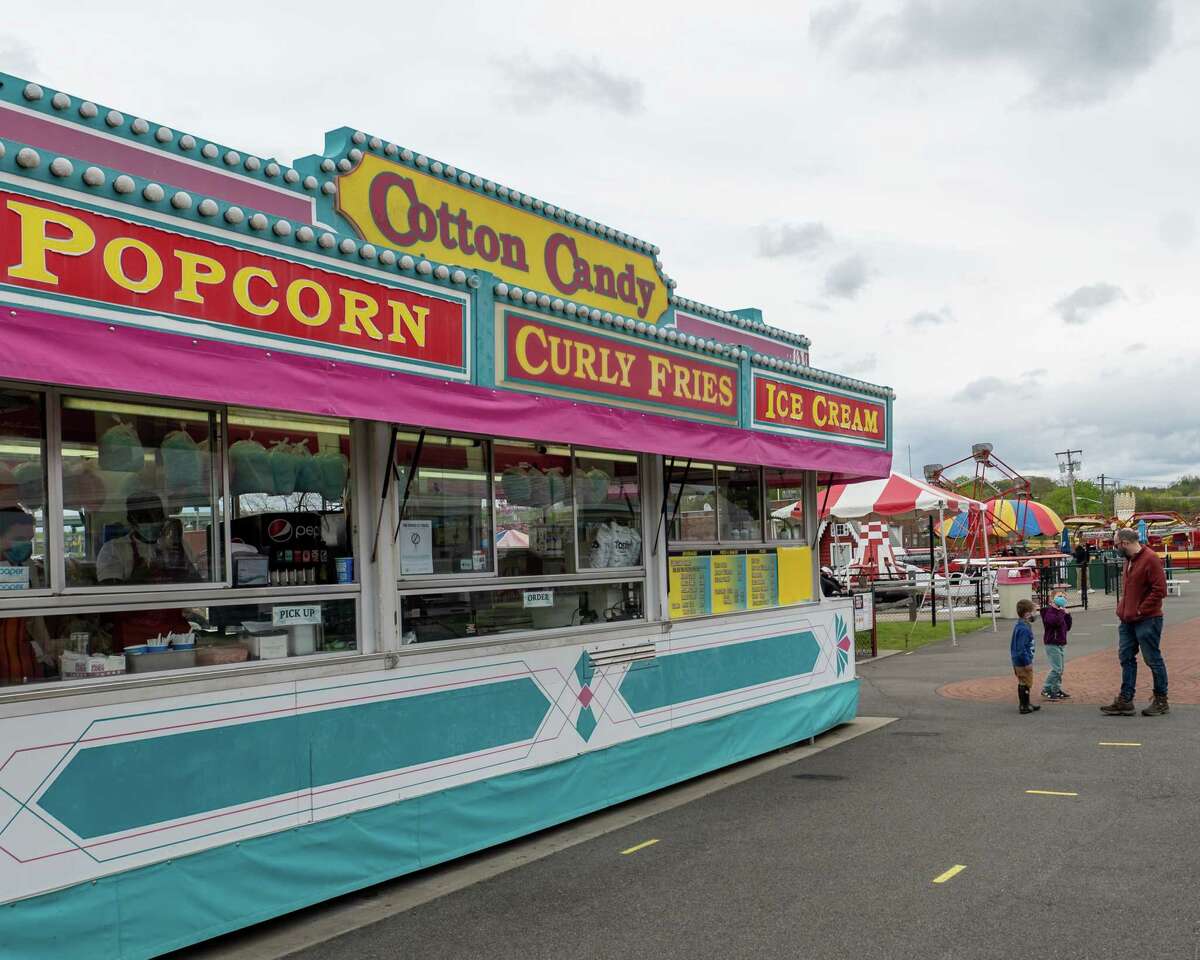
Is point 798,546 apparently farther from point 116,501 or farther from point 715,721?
point 116,501

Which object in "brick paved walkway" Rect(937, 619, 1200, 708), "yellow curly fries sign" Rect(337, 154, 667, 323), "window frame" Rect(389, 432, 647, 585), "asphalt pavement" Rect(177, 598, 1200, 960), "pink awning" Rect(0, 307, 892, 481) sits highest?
"yellow curly fries sign" Rect(337, 154, 667, 323)

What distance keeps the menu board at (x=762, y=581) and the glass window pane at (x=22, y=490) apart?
5.53m

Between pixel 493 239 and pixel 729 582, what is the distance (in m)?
3.20

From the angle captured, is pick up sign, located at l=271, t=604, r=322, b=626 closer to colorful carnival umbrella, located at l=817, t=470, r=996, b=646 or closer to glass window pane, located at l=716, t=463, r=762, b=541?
glass window pane, located at l=716, t=463, r=762, b=541

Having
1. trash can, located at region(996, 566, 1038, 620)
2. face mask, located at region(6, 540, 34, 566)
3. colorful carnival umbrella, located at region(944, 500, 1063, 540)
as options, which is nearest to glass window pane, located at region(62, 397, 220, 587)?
face mask, located at region(6, 540, 34, 566)

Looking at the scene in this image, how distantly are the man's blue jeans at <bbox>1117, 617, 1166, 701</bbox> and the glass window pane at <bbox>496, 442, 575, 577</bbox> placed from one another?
5.69 m

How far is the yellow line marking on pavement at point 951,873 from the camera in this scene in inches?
205

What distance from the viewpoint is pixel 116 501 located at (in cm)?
455

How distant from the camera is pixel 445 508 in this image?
Answer: 6.04 m

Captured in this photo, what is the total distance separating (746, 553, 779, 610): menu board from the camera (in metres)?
8.59

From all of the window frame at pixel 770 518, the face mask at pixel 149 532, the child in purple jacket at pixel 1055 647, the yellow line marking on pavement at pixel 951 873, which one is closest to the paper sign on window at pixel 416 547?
the face mask at pixel 149 532

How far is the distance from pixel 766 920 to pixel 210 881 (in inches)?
95.0

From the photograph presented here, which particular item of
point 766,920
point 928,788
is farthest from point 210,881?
point 928,788

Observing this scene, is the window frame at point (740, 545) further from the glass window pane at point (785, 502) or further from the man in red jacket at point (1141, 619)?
the man in red jacket at point (1141, 619)
